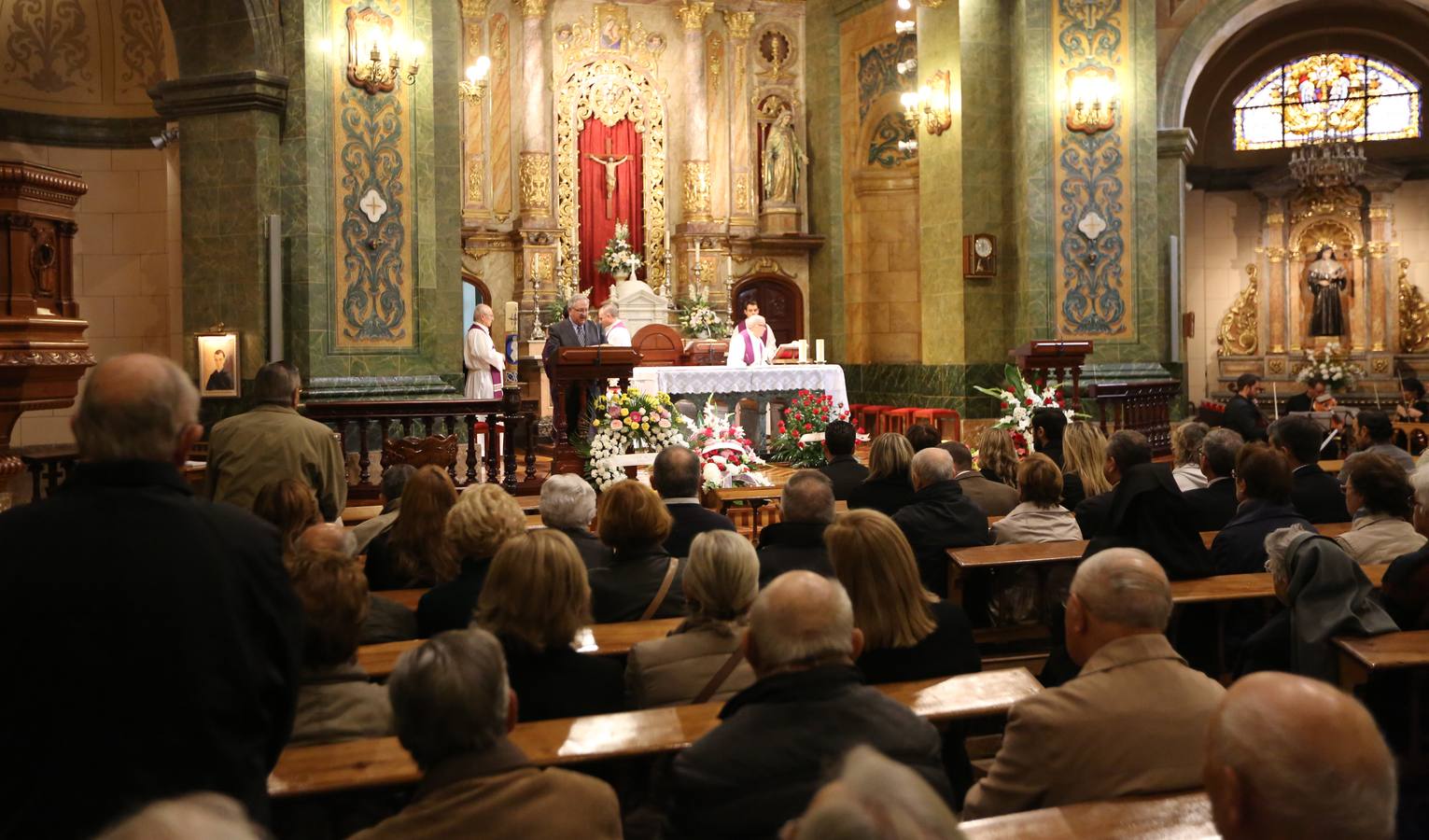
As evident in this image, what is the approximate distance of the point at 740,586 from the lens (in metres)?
3.46

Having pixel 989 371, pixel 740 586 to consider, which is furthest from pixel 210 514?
pixel 989 371

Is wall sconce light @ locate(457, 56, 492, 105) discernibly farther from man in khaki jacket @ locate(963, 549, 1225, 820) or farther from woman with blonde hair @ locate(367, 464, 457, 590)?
man in khaki jacket @ locate(963, 549, 1225, 820)

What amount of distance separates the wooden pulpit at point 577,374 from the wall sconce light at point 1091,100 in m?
6.58

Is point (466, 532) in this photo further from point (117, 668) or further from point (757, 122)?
point (757, 122)

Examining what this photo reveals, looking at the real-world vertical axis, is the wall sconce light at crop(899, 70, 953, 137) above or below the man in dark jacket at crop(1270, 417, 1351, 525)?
above

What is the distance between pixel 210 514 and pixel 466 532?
1754 millimetres

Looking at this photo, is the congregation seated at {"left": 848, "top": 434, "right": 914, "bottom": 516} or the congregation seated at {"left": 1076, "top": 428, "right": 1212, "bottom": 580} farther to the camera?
the congregation seated at {"left": 848, "top": 434, "right": 914, "bottom": 516}

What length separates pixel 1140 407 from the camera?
12.4 meters

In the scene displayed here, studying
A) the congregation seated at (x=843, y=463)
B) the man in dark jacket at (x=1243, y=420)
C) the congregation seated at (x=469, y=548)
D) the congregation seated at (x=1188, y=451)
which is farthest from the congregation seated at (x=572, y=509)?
the man in dark jacket at (x=1243, y=420)

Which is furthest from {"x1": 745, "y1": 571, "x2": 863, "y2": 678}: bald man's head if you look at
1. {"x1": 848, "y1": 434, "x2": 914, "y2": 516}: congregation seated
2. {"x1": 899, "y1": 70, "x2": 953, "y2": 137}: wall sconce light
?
{"x1": 899, "y1": 70, "x2": 953, "y2": 137}: wall sconce light

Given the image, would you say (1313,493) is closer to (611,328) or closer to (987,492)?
(987,492)

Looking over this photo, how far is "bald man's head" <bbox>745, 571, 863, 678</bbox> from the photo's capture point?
2621 mm

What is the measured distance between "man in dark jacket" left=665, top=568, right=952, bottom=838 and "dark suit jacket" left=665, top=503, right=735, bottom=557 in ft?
8.29

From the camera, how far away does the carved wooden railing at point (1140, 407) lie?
11.8 m
